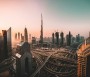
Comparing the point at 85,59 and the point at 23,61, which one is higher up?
the point at 85,59

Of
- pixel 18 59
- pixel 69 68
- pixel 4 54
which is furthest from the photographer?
pixel 4 54

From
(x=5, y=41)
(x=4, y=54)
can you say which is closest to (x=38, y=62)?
(x=4, y=54)

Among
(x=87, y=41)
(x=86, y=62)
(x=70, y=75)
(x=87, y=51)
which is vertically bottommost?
(x=70, y=75)

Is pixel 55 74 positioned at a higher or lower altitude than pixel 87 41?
lower

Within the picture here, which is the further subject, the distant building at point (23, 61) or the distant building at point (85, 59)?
the distant building at point (23, 61)

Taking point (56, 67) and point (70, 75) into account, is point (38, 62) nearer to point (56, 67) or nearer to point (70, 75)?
point (56, 67)

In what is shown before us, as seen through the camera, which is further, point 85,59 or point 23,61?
point 23,61

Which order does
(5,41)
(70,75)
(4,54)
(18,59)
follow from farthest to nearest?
(5,41) → (4,54) → (70,75) → (18,59)

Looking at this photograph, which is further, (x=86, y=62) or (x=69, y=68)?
(x=69, y=68)

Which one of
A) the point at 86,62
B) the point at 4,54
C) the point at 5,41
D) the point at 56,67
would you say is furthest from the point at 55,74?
the point at 5,41

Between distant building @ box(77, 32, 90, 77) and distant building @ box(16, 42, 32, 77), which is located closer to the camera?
distant building @ box(77, 32, 90, 77)
